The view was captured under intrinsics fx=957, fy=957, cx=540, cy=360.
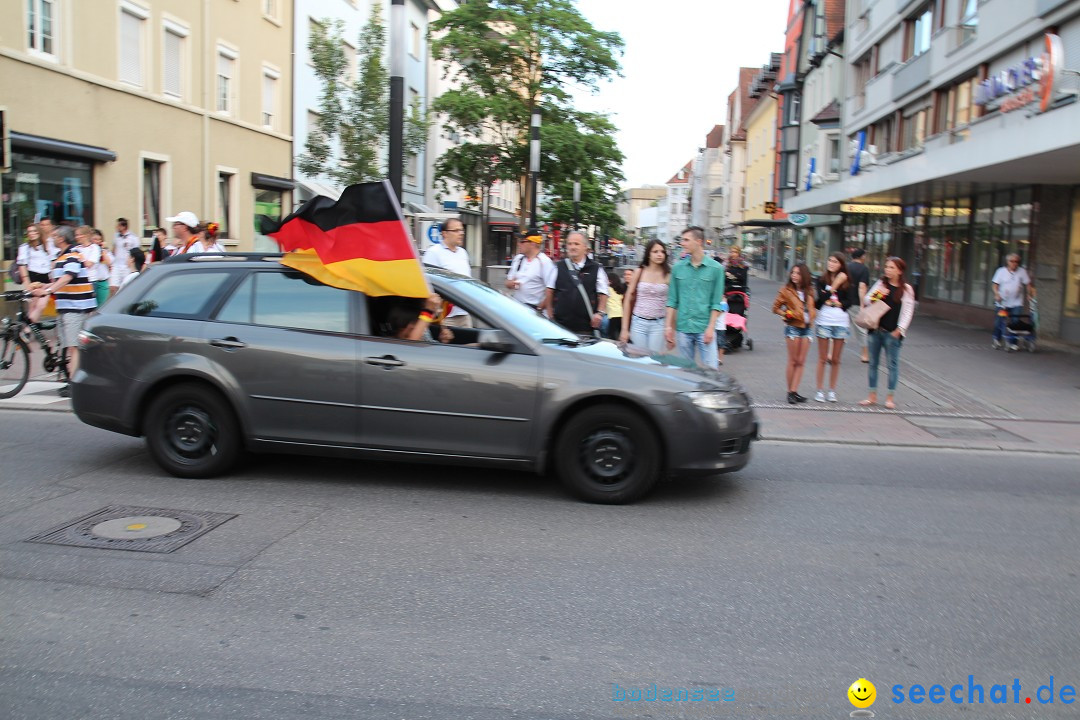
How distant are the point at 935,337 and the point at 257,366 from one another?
16593 millimetres

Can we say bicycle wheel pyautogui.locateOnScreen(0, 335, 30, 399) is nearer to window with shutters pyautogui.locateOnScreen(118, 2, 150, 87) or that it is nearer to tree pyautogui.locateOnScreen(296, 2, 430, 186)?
window with shutters pyautogui.locateOnScreen(118, 2, 150, 87)

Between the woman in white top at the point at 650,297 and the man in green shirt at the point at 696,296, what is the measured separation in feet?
0.34

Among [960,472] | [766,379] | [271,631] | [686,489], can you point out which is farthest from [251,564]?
[766,379]

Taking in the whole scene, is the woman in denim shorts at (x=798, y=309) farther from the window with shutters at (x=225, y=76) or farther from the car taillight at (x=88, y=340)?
the window with shutters at (x=225, y=76)

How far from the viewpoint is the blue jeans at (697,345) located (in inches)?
367

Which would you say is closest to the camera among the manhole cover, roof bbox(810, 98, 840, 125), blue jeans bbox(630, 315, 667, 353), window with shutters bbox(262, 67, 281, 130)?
the manhole cover

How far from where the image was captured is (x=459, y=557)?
5195 mm

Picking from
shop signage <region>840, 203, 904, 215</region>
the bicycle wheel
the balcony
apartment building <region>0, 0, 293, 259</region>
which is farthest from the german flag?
shop signage <region>840, 203, 904, 215</region>

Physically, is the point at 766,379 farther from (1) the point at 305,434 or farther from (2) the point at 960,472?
(1) the point at 305,434

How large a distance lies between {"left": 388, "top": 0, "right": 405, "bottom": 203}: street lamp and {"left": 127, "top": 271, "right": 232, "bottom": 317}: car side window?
11.7 feet

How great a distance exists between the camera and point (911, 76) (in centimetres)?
2700

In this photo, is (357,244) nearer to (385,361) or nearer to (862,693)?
(385,361)

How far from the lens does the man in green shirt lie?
9.22 metres

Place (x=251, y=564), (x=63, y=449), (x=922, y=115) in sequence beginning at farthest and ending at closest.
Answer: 1. (x=922, y=115)
2. (x=63, y=449)
3. (x=251, y=564)
